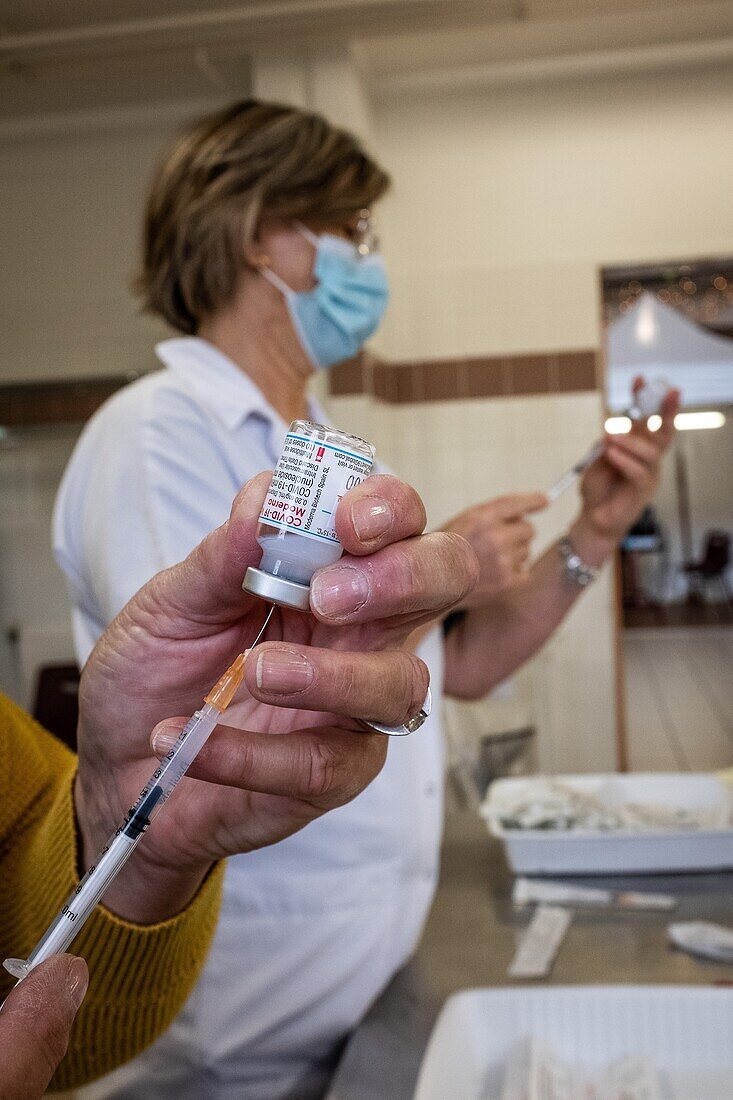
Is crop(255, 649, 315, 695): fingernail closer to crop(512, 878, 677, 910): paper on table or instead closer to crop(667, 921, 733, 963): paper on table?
crop(667, 921, 733, 963): paper on table

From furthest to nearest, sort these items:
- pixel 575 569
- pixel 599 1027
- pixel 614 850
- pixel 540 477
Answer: pixel 540 477 → pixel 575 569 → pixel 614 850 → pixel 599 1027

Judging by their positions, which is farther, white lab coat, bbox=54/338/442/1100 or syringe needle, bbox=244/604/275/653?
white lab coat, bbox=54/338/442/1100

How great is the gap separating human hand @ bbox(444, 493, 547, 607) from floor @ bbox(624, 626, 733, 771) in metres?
3.46

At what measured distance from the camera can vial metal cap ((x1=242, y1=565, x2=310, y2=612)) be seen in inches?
22.2

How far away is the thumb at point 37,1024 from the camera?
455 millimetres

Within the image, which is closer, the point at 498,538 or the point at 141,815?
the point at 141,815

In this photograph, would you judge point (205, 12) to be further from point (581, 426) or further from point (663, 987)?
point (663, 987)

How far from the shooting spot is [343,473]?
56 cm

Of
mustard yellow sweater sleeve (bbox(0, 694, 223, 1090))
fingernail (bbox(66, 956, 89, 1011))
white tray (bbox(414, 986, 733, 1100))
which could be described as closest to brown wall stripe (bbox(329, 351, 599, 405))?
white tray (bbox(414, 986, 733, 1100))

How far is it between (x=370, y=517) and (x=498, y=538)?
1024mm

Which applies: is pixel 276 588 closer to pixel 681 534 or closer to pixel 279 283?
pixel 279 283

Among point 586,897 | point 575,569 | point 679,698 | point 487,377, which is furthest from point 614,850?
point 679,698

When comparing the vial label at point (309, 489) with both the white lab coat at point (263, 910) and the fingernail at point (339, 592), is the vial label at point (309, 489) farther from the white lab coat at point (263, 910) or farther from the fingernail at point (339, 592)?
the white lab coat at point (263, 910)

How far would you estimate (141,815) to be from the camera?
0.63 meters
